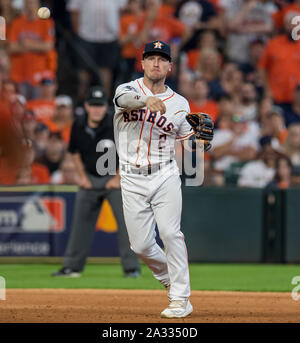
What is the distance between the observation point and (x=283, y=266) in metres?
12.3

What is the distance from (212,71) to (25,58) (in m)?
3.71

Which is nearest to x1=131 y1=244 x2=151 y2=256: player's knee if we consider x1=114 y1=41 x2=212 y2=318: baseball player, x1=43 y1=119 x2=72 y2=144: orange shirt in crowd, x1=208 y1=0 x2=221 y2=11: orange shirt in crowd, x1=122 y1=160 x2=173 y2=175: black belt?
x1=114 y1=41 x2=212 y2=318: baseball player

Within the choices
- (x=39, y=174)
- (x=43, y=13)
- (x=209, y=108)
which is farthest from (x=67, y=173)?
(x=209, y=108)

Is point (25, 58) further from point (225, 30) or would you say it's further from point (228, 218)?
point (228, 218)

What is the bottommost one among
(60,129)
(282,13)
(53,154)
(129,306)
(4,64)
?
(129,306)

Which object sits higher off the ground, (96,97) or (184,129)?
(96,97)

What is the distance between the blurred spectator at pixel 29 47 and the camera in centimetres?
1480

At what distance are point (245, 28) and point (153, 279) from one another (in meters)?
7.30

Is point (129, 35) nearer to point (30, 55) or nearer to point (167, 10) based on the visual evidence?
point (167, 10)

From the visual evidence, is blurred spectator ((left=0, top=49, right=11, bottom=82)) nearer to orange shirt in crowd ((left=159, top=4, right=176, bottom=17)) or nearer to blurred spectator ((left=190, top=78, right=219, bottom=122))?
orange shirt in crowd ((left=159, top=4, right=176, bottom=17))

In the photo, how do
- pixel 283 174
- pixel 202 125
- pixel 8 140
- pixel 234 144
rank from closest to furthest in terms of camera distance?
pixel 8 140
pixel 202 125
pixel 283 174
pixel 234 144

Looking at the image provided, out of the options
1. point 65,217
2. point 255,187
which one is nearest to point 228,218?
point 255,187

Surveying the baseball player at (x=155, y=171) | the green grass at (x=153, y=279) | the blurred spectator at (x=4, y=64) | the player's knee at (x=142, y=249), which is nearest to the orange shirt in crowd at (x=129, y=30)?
the blurred spectator at (x=4, y=64)

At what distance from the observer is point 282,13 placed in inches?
630
